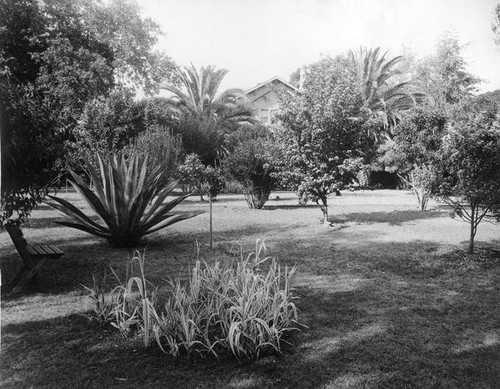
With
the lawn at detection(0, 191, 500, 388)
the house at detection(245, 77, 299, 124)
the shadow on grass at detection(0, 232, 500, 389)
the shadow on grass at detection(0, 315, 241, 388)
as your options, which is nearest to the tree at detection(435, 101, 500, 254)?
the lawn at detection(0, 191, 500, 388)

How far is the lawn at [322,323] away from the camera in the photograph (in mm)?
2521

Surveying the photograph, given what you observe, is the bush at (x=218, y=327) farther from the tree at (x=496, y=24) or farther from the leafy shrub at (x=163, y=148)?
the leafy shrub at (x=163, y=148)

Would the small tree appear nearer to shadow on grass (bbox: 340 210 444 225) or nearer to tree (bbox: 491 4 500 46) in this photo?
shadow on grass (bbox: 340 210 444 225)

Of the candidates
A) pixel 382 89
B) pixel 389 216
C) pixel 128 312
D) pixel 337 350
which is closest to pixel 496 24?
pixel 382 89

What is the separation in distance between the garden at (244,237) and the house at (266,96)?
0.74 ft

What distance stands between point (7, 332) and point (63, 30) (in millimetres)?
6676

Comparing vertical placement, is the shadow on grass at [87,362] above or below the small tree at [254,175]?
below

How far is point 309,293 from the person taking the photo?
426cm

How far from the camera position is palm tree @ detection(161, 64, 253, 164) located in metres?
7.36

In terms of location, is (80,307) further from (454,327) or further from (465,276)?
(465,276)

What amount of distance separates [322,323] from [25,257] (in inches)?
116

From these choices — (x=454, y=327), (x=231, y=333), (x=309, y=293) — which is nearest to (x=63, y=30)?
(x=309, y=293)

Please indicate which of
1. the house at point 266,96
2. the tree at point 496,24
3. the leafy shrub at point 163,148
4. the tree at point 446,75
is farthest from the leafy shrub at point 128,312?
the leafy shrub at point 163,148

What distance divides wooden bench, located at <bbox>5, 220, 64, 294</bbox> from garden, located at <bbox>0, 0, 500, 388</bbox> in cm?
2
